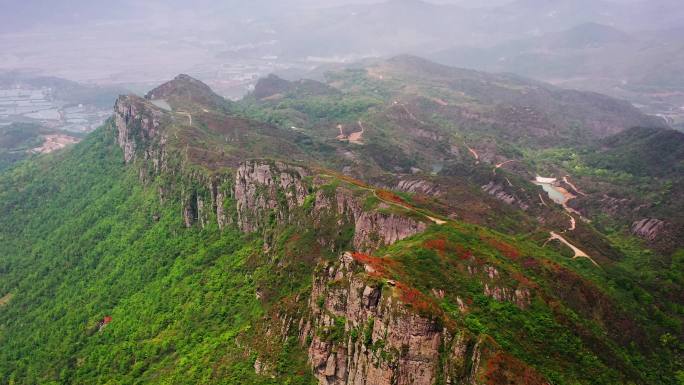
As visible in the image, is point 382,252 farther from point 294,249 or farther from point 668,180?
point 668,180

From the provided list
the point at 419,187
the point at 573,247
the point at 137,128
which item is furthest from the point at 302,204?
the point at 137,128

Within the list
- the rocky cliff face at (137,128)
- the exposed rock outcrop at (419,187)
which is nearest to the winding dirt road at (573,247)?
the exposed rock outcrop at (419,187)

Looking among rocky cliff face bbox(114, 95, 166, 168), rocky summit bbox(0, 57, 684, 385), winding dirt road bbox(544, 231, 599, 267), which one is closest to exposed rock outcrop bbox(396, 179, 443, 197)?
rocky summit bbox(0, 57, 684, 385)

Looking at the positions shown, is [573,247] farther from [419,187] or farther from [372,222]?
[419,187]

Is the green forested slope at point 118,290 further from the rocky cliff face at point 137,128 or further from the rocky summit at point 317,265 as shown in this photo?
the rocky cliff face at point 137,128

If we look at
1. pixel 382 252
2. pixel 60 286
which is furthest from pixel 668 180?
pixel 60 286

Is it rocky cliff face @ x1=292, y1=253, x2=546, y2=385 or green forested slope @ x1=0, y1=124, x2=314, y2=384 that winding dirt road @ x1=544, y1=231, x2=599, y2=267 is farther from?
green forested slope @ x1=0, y1=124, x2=314, y2=384
